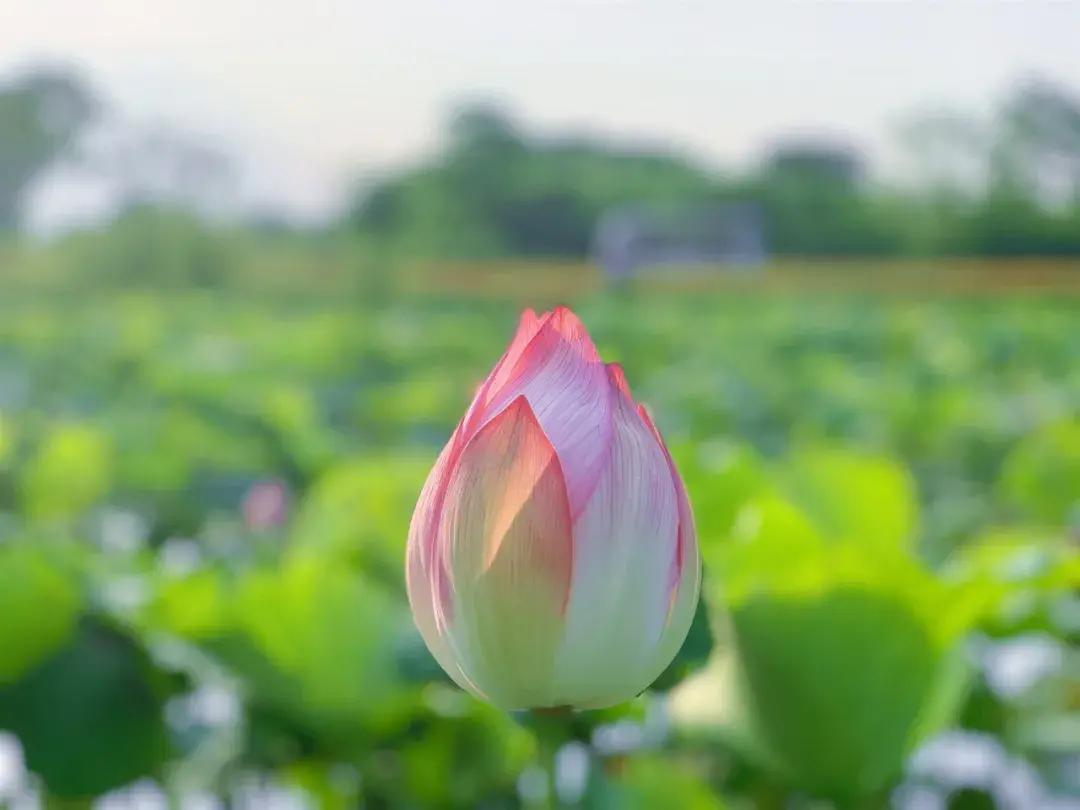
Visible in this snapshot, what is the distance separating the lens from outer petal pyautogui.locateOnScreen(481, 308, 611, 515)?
19 centimetres

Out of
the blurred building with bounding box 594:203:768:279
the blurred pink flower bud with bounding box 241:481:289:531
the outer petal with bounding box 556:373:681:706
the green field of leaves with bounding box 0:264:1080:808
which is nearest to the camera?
the outer petal with bounding box 556:373:681:706

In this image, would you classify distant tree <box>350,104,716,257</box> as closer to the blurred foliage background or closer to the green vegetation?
the green vegetation

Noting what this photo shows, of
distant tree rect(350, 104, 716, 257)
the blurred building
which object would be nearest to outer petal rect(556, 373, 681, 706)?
the blurred building

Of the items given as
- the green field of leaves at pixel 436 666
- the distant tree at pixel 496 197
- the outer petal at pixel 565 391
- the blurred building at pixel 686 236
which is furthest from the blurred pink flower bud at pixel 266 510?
the distant tree at pixel 496 197

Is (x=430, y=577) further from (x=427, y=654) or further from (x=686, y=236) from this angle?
(x=686, y=236)

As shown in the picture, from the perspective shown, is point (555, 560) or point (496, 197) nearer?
point (555, 560)

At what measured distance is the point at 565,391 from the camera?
0.20 m

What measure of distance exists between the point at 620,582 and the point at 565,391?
0.03 meters

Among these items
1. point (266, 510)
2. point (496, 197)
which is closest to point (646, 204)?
point (496, 197)

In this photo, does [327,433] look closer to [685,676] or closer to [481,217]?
[685,676]

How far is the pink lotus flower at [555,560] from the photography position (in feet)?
0.61

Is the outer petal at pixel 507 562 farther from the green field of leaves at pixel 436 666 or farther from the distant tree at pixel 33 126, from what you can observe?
the distant tree at pixel 33 126

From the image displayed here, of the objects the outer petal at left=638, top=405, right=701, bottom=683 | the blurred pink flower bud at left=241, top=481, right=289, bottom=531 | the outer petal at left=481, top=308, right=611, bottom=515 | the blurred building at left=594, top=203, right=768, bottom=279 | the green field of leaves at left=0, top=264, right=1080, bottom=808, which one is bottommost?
the blurred building at left=594, top=203, right=768, bottom=279

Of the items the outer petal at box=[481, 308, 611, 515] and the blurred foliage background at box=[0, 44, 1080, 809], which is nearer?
the outer petal at box=[481, 308, 611, 515]
